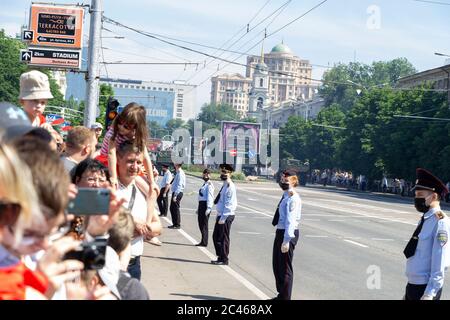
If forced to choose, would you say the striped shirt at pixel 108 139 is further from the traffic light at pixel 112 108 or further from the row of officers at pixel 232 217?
the traffic light at pixel 112 108

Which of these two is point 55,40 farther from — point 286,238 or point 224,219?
point 286,238

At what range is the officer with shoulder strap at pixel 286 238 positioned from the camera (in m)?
11.1

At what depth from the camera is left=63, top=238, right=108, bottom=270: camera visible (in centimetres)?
275

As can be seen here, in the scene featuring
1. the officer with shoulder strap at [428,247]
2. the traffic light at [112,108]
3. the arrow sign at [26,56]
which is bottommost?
the officer with shoulder strap at [428,247]

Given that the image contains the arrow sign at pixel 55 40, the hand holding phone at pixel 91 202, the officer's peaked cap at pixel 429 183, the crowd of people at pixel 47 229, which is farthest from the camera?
the arrow sign at pixel 55 40

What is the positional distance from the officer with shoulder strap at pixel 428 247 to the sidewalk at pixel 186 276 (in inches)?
177

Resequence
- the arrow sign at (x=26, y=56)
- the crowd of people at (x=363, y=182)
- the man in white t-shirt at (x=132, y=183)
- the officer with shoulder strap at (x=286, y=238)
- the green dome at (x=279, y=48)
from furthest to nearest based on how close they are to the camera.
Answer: the green dome at (x=279, y=48) < the crowd of people at (x=363, y=182) < the arrow sign at (x=26, y=56) < the officer with shoulder strap at (x=286, y=238) < the man in white t-shirt at (x=132, y=183)

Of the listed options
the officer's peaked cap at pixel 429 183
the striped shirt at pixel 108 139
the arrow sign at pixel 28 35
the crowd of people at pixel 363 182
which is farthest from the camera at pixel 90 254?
the crowd of people at pixel 363 182

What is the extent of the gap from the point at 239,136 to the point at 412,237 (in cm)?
7004

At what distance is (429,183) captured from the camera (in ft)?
23.9

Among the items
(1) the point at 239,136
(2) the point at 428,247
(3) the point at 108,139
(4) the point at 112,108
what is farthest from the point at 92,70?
(1) the point at 239,136
